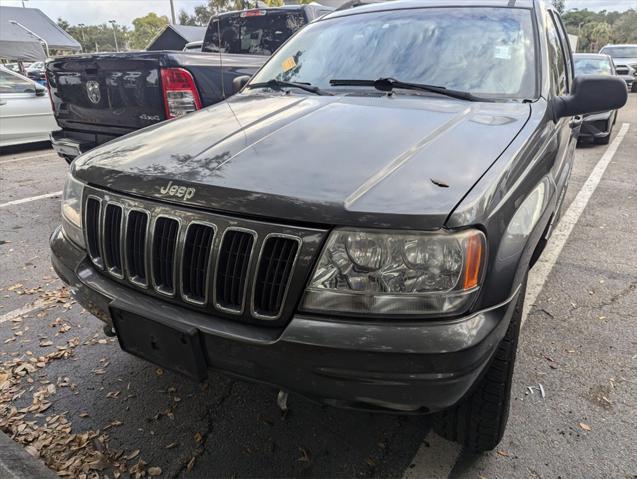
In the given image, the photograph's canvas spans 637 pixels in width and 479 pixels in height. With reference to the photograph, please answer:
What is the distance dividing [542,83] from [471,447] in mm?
1784

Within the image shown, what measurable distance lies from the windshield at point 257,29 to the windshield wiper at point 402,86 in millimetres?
3463

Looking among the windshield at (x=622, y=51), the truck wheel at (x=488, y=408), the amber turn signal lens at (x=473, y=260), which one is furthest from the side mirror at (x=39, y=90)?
the windshield at (x=622, y=51)

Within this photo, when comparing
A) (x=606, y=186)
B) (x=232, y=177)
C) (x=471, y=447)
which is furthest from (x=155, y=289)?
(x=606, y=186)

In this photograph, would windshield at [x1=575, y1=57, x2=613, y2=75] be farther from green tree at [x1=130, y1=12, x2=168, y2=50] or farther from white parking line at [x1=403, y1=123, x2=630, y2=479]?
green tree at [x1=130, y1=12, x2=168, y2=50]

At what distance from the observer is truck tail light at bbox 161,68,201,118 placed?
4.06 meters

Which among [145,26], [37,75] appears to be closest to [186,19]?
[145,26]

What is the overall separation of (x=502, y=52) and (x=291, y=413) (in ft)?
7.05

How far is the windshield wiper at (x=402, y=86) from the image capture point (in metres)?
2.37

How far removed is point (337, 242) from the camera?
1450 mm

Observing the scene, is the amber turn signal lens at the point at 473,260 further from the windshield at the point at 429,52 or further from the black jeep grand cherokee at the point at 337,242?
the windshield at the point at 429,52

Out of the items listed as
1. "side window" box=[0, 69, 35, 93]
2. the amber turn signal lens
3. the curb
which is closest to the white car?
"side window" box=[0, 69, 35, 93]

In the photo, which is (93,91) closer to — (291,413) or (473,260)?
(291,413)

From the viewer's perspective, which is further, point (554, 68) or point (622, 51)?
point (622, 51)

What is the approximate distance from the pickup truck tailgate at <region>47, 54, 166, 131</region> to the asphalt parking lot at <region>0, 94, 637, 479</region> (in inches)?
70.1
